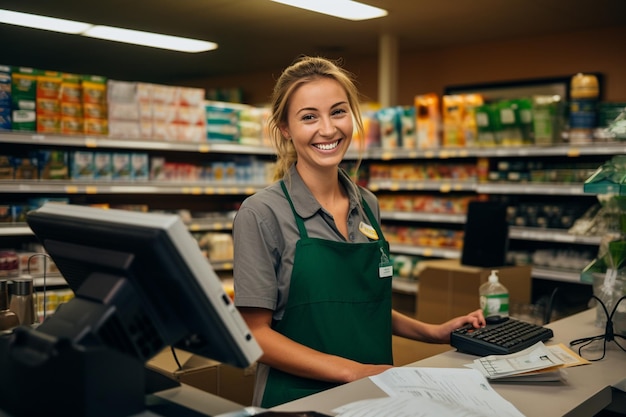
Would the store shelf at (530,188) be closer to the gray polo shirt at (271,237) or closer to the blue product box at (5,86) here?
the gray polo shirt at (271,237)

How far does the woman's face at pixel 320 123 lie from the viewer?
2072mm

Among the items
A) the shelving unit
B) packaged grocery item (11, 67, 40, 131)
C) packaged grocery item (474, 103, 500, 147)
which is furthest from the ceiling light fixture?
packaged grocery item (474, 103, 500, 147)

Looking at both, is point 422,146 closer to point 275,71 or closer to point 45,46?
point 275,71

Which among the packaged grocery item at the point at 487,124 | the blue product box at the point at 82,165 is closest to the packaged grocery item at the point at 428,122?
the packaged grocery item at the point at 487,124

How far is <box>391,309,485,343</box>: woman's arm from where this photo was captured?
7.09 ft

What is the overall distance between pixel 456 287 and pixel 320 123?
9.57ft

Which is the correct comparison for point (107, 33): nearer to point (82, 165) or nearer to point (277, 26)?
point (277, 26)

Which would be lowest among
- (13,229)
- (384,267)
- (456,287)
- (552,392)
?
(456,287)

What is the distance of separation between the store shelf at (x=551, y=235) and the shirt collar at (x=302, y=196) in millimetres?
3300

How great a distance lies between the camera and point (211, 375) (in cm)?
321

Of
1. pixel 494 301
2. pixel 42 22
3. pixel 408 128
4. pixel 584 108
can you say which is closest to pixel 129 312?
pixel 494 301

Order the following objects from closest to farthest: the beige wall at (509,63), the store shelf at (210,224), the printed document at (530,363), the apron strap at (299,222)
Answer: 1. the printed document at (530,363)
2. the apron strap at (299,222)
3. the store shelf at (210,224)
4. the beige wall at (509,63)

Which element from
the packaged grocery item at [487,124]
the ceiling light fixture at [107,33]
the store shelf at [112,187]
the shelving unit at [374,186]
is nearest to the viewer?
the store shelf at [112,187]

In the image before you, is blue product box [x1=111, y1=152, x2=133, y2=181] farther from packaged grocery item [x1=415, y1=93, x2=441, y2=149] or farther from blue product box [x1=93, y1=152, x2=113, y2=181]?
packaged grocery item [x1=415, y1=93, x2=441, y2=149]
